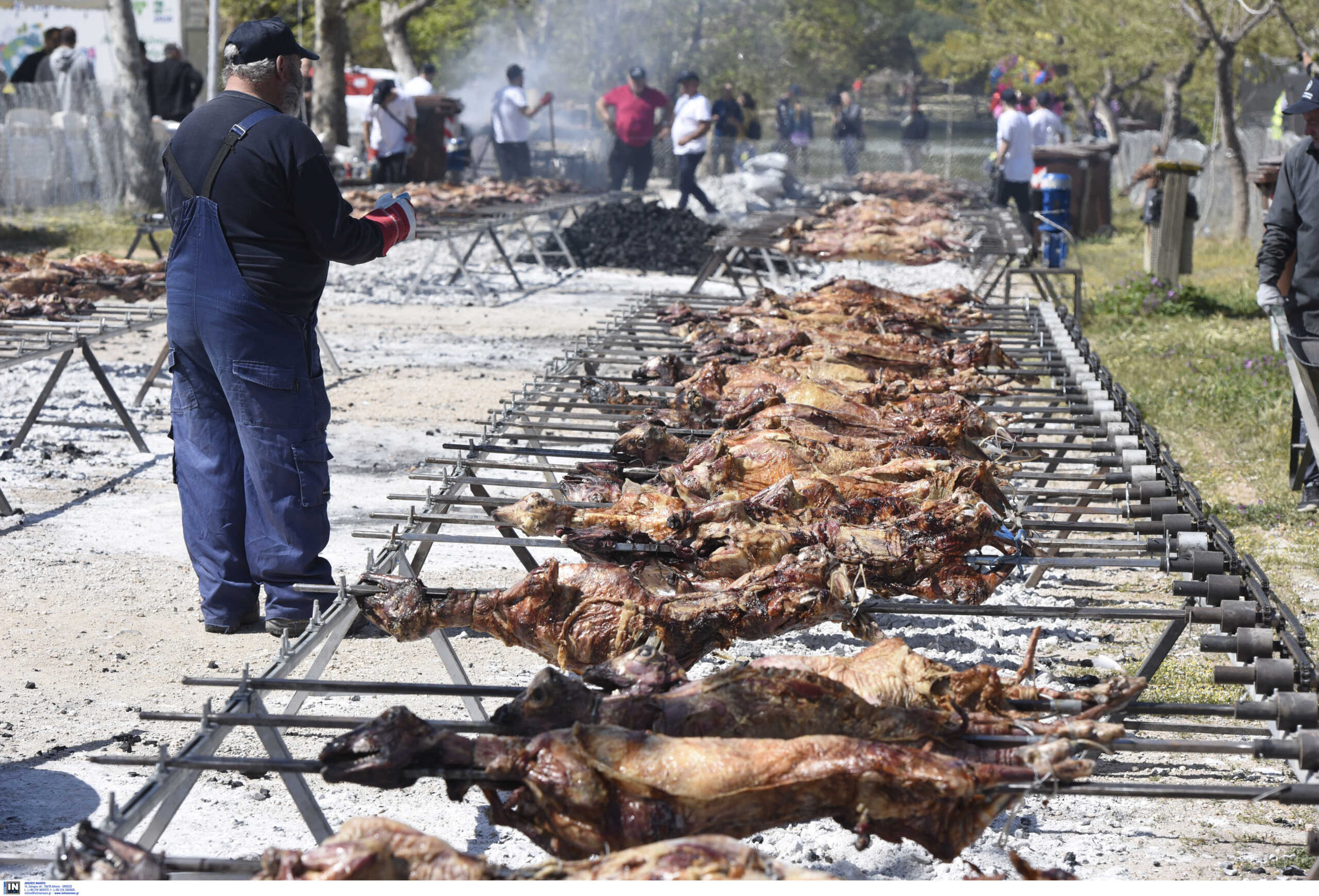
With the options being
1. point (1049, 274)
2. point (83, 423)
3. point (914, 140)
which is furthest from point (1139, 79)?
point (83, 423)

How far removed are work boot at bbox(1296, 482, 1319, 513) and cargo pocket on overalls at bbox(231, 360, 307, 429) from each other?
5832 mm

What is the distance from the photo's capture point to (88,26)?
77.4 feet

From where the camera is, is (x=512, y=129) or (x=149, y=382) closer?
(x=149, y=382)

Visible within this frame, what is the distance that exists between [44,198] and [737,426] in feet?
60.3

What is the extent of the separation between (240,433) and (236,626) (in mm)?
966

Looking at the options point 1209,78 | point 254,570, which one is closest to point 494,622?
point 254,570

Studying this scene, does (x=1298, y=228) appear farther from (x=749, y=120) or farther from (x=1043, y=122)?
(x=749, y=120)

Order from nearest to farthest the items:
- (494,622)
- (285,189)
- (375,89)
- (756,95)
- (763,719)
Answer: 1. (763,719)
2. (494,622)
3. (285,189)
4. (375,89)
5. (756,95)

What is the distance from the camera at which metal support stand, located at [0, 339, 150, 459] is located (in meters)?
7.76

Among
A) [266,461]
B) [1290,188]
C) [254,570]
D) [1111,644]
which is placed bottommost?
[1111,644]

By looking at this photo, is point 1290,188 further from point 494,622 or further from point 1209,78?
point 1209,78

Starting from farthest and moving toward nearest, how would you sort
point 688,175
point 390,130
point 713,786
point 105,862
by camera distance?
1. point 688,175
2. point 390,130
3. point 713,786
4. point 105,862
